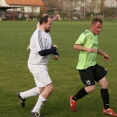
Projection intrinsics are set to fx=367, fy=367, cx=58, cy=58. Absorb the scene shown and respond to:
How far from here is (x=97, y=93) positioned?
350 inches

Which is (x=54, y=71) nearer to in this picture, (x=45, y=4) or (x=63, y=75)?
(x=63, y=75)

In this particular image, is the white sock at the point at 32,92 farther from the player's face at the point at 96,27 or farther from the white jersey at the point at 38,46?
the player's face at the point at 96,27

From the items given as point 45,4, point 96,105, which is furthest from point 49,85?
point 45,4

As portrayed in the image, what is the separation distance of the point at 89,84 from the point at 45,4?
A: 112m

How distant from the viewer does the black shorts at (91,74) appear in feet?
23.1

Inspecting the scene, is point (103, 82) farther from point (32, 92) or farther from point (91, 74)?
point (32, 92)

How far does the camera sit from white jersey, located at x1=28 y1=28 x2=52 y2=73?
6449mm

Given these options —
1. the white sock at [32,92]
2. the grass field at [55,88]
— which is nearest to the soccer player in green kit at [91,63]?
the grass field at [55,88]

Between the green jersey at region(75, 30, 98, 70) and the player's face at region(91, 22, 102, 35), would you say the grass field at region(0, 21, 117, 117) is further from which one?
the player's face at region(91, 22, 102, 35)

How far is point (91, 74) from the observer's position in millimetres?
7051

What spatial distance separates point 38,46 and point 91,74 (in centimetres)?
127

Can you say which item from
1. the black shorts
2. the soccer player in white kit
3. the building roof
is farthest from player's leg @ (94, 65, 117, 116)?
the building roof

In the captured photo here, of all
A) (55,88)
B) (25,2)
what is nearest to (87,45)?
(55,88)

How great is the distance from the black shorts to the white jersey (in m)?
0.87
